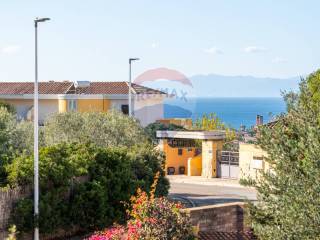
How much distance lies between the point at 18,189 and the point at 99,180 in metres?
3.72

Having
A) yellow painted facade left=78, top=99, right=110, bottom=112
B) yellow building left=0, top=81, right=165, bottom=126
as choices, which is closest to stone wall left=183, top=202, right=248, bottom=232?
yellow building left=0, top=81, right=165, bottom=126

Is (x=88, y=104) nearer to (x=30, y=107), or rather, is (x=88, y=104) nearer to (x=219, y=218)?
(x=30, y=107)

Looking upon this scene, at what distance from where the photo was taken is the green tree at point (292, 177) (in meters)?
11.7

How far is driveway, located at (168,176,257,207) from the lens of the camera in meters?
34.9

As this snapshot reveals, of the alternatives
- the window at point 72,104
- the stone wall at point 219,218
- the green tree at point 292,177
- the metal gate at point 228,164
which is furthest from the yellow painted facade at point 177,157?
the green tree at point 292,177

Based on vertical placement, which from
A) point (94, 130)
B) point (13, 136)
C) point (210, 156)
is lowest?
point (210, 156)

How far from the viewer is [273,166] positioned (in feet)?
44.1

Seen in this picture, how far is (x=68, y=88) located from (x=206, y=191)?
22580 millimetres

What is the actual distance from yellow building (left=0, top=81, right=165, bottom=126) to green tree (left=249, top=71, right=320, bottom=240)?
137 ft

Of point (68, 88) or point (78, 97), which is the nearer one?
point (78, 97)

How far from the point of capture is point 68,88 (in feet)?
190

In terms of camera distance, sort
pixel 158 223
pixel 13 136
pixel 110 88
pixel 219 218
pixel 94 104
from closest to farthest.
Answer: pixel 158 223 → pixel 219 218 → pixel 13 136 → pixel 94 104 → pixel 110 88

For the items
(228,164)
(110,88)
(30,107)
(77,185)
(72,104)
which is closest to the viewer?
(77,185)

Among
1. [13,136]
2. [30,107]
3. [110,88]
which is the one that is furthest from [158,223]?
[110,88]
